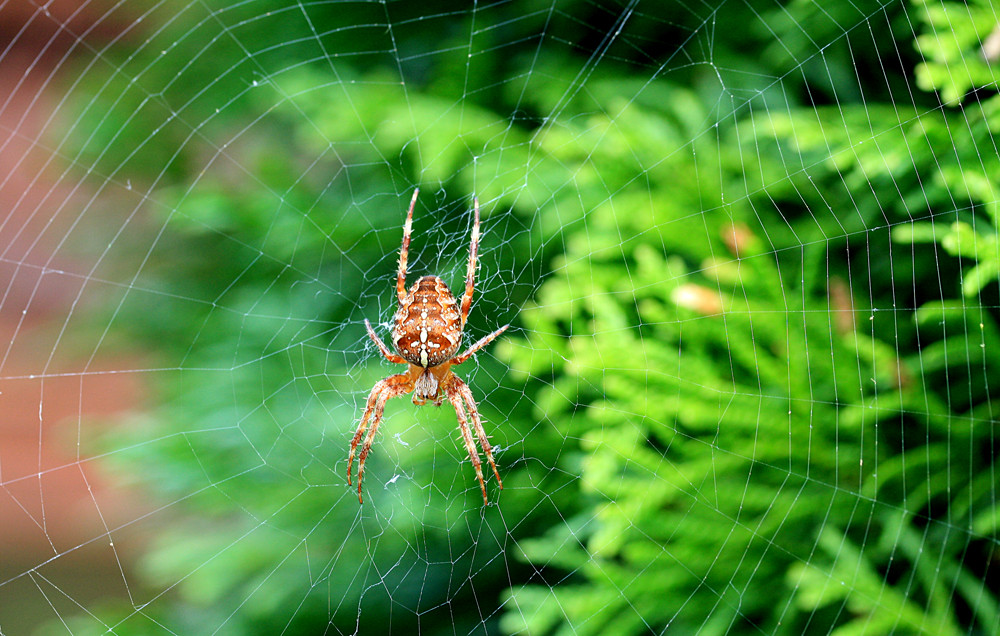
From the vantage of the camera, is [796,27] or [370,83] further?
[370,83]

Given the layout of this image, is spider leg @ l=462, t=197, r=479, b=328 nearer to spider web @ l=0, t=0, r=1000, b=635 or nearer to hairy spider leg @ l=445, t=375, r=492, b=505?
spider web @ l=0, t=0, r=1000, b=635

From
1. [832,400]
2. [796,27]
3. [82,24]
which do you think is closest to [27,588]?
[82,24]


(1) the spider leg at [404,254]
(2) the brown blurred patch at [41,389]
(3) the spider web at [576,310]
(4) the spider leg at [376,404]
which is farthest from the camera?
(2) the brown blurred patch at [41,389]

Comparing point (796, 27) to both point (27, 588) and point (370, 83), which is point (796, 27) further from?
point (27, 588)

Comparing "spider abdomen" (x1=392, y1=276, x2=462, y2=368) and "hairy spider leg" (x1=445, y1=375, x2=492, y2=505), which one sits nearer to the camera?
"hairy spider leg" (x1=445, y1=375, x2=492, y2=505)

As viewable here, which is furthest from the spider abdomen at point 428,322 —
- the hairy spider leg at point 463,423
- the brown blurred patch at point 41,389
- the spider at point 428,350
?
the brown blurred patch at point 41,389

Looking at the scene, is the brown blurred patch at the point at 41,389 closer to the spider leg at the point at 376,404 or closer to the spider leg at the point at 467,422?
the spider leg at the point at 376,404

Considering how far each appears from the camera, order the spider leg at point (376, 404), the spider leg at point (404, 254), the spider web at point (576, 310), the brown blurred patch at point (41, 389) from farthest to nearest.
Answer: the brown blurred patch at point (41, 389)
the spider leg at point (376, 404)
the spider leg at point (404, 254)
the spider web at point (576, 310)

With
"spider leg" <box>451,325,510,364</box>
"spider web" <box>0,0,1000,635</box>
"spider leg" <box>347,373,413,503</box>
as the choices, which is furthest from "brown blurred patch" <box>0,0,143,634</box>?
"spider leg" <box>451,325,510,364</box>
